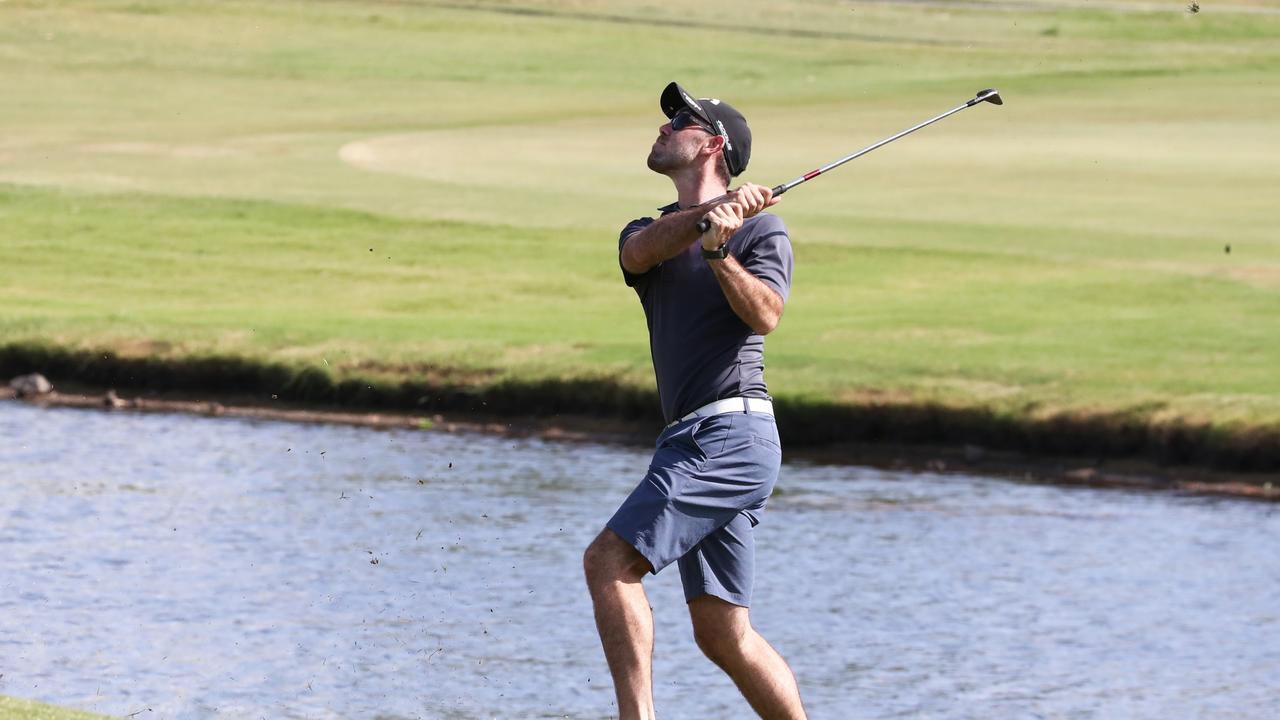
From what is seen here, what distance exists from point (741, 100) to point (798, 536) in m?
37.7

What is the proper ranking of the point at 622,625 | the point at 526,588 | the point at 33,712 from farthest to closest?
the point at 526,588
the point at 33,712
the point at 622,625

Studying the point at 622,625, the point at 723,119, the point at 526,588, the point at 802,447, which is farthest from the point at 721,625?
the point at 802,447

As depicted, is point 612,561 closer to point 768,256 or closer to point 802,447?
point 768,256

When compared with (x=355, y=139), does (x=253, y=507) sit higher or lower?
lower

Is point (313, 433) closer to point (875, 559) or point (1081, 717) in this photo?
point (875, 559)

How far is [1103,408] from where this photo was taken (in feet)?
56.2

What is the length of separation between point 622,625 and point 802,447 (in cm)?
1096

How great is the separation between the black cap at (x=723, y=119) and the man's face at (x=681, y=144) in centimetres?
3

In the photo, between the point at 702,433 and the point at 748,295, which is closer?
the point at 748,295

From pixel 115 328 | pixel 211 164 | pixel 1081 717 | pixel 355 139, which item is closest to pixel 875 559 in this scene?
pixel 1081 717

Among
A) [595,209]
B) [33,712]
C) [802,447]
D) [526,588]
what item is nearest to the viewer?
[33,712]

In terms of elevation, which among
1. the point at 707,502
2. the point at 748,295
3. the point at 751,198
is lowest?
the point at 707,502

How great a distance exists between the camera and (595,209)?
99.9 feet

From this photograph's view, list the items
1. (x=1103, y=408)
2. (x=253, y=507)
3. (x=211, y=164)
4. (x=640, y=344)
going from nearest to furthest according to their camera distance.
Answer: (x=253, y=507) < (x=1103, y=408) < (x=640, y=344) < (x=211, y=164)
